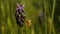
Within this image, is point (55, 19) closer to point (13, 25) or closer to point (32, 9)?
point (32, 9)

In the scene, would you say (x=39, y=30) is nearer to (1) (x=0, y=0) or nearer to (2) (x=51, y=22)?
(2) (x=51, y=22)

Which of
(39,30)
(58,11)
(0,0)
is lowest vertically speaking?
(39,30)

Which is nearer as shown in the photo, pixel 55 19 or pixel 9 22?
pixel 9 22

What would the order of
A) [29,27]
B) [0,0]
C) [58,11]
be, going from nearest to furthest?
[29,27], [0,0], [58,11]

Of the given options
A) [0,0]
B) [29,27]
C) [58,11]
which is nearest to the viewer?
[29,27]

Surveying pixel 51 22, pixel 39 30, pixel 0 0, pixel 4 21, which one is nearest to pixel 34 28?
pixel 39 30

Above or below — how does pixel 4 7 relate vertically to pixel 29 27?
above
